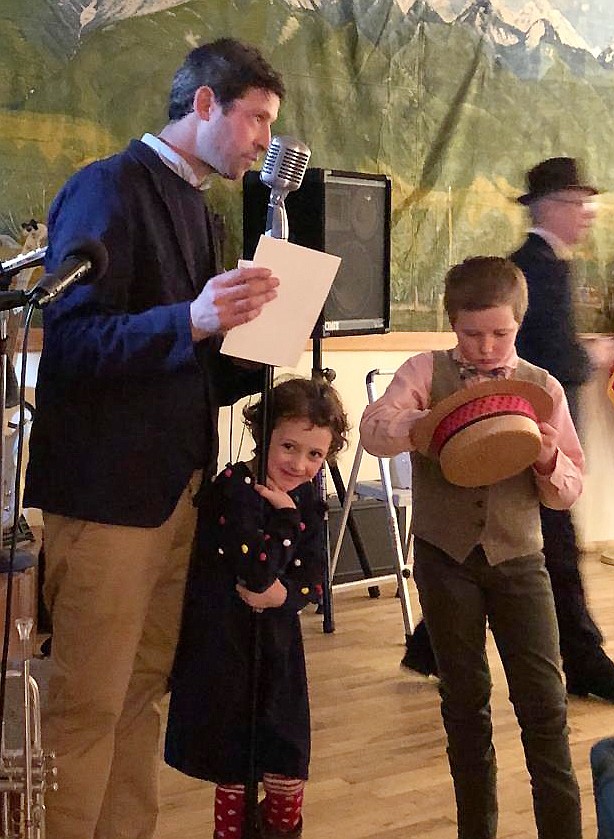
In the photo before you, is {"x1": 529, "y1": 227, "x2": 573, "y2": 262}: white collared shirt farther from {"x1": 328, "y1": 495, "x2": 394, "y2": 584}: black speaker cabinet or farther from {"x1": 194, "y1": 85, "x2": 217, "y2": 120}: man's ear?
{"x1": 328, "y1": 495, "x2": 394, "y2": 584}: black speaker cabinet

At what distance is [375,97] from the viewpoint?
4574 millimetres

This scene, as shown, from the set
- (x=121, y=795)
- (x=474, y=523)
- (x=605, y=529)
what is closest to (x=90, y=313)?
(x=474, y=523)

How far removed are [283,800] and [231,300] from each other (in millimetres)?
1033

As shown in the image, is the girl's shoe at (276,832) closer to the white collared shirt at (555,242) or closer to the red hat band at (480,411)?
the red hat band at (480,411)

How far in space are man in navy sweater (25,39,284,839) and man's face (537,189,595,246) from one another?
1.35 meters

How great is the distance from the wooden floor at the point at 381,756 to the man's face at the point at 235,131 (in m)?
1.41

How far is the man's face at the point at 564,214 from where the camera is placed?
9.68 ft

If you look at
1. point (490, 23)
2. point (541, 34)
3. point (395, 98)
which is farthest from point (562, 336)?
point (541, 34)

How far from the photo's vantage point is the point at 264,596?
74.5 inches

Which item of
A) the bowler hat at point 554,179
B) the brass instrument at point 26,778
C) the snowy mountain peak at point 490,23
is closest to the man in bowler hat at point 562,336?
the bowler hat at point 554,179

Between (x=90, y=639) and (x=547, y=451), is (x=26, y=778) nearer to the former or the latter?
(x=90, y=639)

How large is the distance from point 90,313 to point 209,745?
2.81 ft

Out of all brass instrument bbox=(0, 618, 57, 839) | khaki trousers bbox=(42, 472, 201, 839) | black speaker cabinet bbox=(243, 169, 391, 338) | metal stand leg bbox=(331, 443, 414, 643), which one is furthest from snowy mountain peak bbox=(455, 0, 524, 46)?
brass instrument bbox=(0, 618, 57, 839)

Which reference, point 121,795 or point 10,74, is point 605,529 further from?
point 121,795
